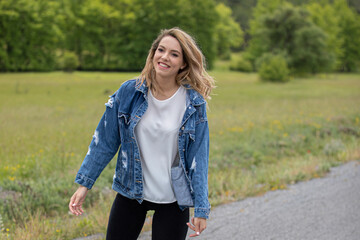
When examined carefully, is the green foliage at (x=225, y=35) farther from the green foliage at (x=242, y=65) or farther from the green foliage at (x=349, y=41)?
the green foliage at (x=349, y=41)

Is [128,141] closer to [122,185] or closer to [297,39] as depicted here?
[122,185]

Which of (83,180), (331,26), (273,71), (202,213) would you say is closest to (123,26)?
(273,71)

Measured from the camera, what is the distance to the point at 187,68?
2666mm

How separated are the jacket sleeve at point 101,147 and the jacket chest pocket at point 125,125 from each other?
5cm

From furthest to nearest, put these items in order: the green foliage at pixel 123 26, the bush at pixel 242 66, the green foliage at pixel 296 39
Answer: the bush at pixel 242 66, the green foliage at pixel 123 26, the green foliage at pixel 296 39

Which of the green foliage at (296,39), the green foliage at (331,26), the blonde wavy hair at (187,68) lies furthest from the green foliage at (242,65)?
the blonde wavy hair at (187,68)

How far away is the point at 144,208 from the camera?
2570mm

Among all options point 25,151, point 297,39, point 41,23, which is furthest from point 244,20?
point 25,151

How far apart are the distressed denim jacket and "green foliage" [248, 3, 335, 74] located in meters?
50.3

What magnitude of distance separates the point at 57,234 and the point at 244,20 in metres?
103

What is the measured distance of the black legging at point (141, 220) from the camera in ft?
8.06

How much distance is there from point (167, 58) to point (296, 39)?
52.4 meters

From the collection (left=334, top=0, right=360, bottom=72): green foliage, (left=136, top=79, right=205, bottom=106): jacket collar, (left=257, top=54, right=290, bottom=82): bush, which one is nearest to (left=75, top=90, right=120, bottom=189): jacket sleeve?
(left=136, top=79, right=205, bottom=106): jacket collar

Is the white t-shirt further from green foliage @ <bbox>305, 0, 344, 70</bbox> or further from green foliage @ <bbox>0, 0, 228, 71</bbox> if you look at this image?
green foliage @ <bbox>305, 0, 344, 70</bbox>
